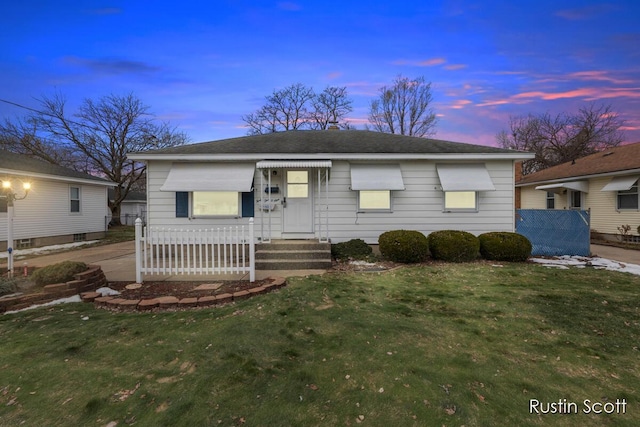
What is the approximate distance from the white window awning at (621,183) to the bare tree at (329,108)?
2204 centimetres

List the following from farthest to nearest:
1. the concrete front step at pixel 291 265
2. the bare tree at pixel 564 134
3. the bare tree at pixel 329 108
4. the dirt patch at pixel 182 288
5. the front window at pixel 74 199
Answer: the bare tree at pixel 329 108
the bare tree at pixel 564 134
the front window at pixel 74 199
the concrete front step at pixel 291 265
the dirt patch at pixel 182 288

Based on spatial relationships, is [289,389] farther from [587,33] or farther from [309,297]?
[587,33]

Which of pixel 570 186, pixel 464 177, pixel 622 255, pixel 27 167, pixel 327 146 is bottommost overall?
pixel 622 255

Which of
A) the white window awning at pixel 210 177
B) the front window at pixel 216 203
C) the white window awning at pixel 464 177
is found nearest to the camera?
the white window awning at pixel 210 177

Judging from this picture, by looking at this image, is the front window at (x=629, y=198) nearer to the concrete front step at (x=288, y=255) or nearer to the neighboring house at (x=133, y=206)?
the concrete front step at (x=288, y=255)

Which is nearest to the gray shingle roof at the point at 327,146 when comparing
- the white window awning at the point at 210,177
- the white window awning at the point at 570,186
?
the white window awning at the point at 210,177

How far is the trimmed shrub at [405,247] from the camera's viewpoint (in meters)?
7.46

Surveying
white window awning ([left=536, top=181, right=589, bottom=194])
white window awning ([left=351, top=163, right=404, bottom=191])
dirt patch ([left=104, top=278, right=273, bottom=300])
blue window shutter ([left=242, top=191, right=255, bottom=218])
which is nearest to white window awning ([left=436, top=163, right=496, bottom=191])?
white window awning ([left=351, top=163, right=404, bottom=191])

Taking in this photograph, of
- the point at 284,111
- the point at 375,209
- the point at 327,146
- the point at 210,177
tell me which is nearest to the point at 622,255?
the point at 375,209

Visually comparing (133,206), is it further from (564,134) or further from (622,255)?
(564,134)

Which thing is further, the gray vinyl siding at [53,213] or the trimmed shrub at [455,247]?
the gray vinyl siding at [53,213]

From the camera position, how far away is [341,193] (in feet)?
28.8

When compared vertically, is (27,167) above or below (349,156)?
above

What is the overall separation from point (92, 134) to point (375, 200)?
78.6 ft
